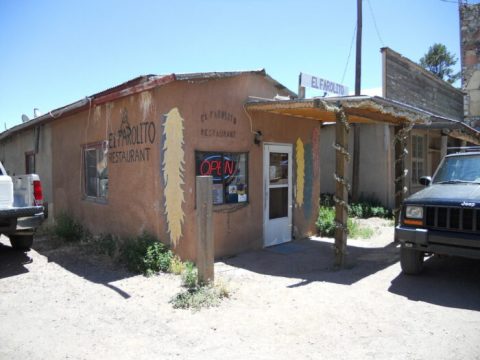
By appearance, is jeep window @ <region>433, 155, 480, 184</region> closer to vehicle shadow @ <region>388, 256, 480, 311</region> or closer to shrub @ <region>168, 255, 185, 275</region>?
vehicle shadow @ <region>388, 256, 480, 311</region>

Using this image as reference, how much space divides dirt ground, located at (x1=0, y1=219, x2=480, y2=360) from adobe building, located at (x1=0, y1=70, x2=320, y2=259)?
964 mm

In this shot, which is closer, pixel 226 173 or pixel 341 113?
pixel 341 113

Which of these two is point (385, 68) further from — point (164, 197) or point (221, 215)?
point (164, 197)

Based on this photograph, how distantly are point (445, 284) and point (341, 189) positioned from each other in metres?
2.03

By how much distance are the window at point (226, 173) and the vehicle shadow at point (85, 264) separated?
6.77ft

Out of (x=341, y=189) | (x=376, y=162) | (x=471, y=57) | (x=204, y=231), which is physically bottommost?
(x=204, y=231)

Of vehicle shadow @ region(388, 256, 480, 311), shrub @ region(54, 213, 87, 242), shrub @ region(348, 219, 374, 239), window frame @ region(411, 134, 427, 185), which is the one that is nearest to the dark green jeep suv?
Answer: vehicle shadow @ region(388, 256, 480, 311)

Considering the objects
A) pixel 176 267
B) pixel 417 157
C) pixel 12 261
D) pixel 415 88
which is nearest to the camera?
pixel 176 267

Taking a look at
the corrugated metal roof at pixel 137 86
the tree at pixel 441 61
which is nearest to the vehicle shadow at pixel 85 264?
the corrugated metal roof at pixel 137 86

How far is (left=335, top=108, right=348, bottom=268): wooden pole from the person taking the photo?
6.32 metres

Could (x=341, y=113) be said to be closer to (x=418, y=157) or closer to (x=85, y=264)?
(x=85, y=264)

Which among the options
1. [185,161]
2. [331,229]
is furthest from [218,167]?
[331,229]

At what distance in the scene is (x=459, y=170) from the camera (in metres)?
6.19

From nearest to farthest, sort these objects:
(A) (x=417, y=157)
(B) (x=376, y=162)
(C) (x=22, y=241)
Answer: (C) (x=22, y=241)
(B) (x=376, y=162)
(A) (x=417, y=157)
